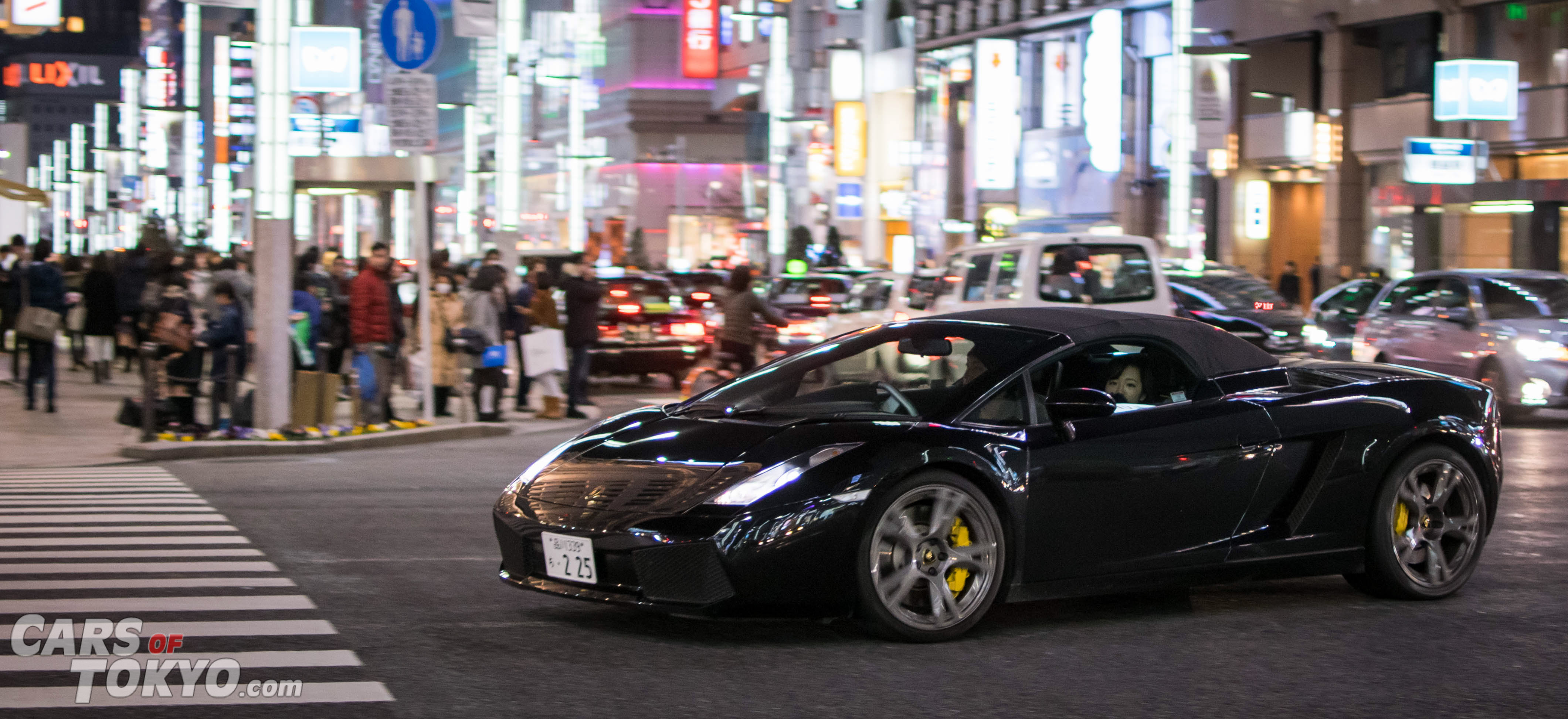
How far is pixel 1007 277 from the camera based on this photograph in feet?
53.4

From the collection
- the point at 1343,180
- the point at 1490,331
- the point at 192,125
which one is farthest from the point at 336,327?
the point at 192,125

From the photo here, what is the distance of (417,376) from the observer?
19.3 meters

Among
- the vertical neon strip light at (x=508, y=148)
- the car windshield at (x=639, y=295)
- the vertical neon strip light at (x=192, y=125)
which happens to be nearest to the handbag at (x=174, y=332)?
the car windshield at (x=639, y=295)

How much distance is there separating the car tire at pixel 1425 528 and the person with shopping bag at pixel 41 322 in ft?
50.5

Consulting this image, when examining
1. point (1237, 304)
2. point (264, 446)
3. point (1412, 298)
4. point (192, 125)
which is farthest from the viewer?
point (192, 125)

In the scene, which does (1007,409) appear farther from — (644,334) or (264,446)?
(644,334)

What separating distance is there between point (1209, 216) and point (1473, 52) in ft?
27.9

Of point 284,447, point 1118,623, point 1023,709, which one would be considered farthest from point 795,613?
point 284,447

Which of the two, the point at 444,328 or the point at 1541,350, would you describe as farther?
the point at 444,328

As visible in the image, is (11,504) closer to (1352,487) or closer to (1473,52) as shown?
(1352,487)

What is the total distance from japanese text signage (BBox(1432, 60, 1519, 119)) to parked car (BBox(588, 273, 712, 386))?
1659 cm

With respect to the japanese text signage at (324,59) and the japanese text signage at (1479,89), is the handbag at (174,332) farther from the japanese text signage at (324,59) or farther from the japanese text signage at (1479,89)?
the japanese text signage at (1479,89)

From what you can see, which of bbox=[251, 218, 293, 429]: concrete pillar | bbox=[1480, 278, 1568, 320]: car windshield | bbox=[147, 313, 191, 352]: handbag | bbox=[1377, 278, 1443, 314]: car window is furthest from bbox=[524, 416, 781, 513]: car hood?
bbox=[1377, 278, 1443, 314]: car window

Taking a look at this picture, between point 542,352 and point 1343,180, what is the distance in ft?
78.3
